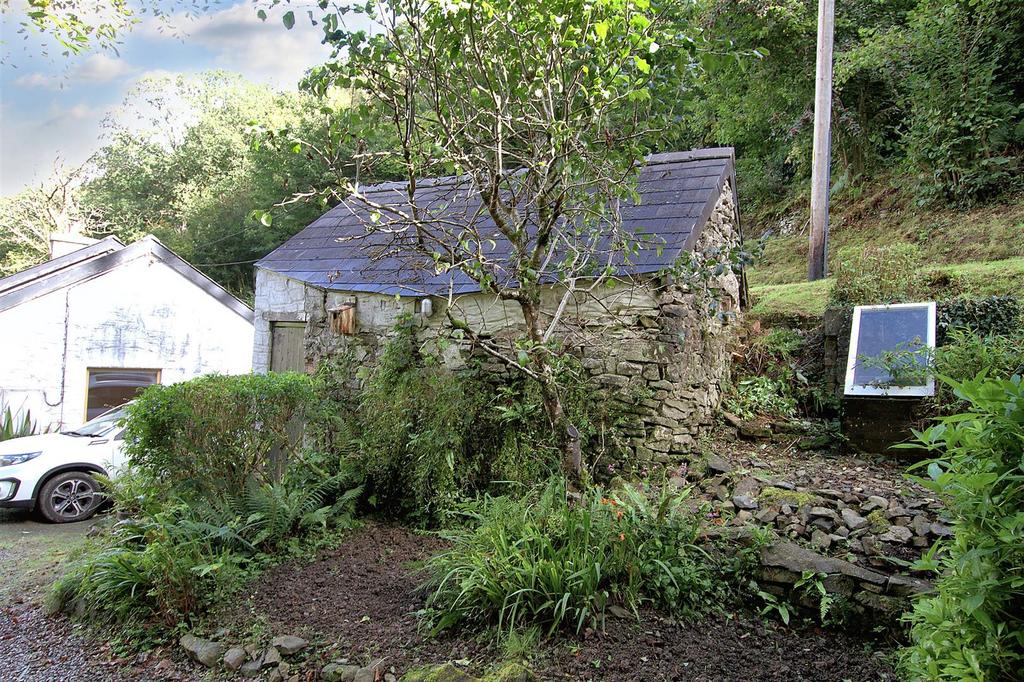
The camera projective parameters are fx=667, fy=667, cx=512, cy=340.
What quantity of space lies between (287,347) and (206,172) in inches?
1021

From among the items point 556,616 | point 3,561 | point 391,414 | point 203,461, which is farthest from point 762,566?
point 3,561

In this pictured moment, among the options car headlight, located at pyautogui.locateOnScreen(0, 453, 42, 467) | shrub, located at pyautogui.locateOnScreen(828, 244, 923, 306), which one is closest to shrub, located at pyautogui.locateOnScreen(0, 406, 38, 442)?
car headlight, located at pyautogui.locateOnScreen(0, 453, 42, 467)

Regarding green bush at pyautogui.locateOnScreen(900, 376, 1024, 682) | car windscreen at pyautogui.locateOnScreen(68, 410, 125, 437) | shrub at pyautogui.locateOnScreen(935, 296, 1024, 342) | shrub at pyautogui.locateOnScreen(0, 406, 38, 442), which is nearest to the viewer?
green bush at pyautogui.locateOnScreen(900, 376, 1024, 682)

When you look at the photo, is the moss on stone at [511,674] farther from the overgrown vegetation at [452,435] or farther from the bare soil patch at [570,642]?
the overgrown vegetation at [452,435]

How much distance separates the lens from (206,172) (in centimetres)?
3155

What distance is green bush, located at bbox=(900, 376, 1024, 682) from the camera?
85.1 inches

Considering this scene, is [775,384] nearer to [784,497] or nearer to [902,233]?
[784,497]

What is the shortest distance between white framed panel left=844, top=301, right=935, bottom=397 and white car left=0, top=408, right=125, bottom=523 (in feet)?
26.9

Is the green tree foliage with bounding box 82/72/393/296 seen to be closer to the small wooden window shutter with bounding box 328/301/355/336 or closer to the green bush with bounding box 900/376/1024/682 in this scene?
the small wooden window shutter with bounding box 328/301/355/336

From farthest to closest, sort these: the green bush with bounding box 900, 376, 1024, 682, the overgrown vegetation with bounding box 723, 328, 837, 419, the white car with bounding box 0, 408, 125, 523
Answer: the white car with bounding box 0, 408, 125, 523 < the overgrown vegetation with bounding box 723, 328, 837, 419 < the green bush with bounding box 900, 376, 1024, 682

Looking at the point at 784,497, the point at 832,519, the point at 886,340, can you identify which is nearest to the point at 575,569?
the point at 832,519

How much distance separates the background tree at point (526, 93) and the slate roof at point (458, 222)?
1.45ft

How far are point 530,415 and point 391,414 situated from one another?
1.43 meters

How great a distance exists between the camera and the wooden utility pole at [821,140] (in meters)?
11.0
